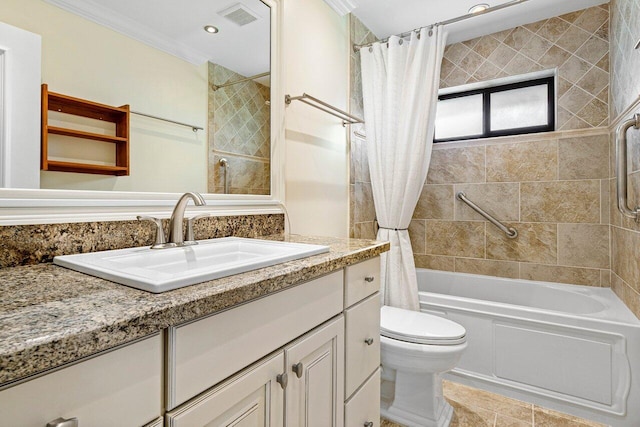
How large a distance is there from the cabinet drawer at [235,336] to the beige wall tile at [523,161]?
86.0 inches

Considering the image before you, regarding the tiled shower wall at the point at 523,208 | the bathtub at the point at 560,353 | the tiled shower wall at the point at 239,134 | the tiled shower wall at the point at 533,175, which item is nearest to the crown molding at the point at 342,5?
the tiled shower wall at the point at 533,175

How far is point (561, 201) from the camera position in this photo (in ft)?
7.80

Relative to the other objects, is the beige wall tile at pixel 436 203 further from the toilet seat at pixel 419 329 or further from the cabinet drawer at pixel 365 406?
the cabinet drawer at pixel 365 406

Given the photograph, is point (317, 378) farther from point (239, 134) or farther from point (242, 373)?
point (239, 134)

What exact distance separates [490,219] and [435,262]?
22.2 inches

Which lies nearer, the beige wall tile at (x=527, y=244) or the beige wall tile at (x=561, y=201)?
the beige wall tile at (x=561, y=201)

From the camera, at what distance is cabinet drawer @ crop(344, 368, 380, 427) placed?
1.12m

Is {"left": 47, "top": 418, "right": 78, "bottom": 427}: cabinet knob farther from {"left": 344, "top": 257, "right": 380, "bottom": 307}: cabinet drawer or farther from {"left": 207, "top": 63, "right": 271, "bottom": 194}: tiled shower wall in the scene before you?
{"left": 207, "top": 63, "right": 271, "bottom": 194}: tiled shower wall

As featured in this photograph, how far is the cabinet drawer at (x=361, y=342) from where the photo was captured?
112 cm

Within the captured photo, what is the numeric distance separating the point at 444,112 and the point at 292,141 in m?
1.79

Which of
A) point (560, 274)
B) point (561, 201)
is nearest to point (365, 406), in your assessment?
point (560, 274)

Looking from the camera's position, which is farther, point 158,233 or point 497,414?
point 497,414

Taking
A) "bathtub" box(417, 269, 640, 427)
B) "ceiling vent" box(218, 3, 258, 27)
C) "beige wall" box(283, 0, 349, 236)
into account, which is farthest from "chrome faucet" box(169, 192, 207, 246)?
"bathtub" box(417, 269, 640, 427)

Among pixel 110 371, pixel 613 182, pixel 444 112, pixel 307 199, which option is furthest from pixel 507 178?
pixel 110 371
